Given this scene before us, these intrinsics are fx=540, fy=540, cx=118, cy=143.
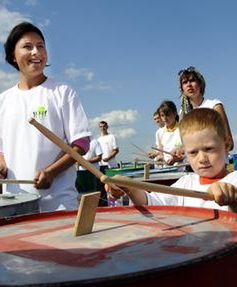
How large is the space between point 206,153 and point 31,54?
2.91ft

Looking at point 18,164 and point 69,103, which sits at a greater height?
point 69,103

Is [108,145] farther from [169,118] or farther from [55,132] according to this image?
[55,132]

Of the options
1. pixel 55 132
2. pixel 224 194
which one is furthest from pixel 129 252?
pixel 55 132

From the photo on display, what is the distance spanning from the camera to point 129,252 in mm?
1148

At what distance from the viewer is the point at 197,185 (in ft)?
6.84

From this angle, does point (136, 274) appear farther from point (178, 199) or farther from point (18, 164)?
point (18, 164)

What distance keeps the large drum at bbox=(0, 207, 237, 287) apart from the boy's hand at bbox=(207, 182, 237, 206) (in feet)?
0.15

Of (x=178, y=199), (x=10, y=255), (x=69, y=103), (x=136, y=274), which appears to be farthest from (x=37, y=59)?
(x=136, y=274)

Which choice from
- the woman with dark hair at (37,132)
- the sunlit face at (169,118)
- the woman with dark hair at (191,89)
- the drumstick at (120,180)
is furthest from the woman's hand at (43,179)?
the sunlit face at (169,118)

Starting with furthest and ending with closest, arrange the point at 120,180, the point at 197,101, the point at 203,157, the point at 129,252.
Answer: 1. the point at 197,101
2. the point at 203,157
3. the point at 120,180
4. the point at 129,252

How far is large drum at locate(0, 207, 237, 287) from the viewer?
0.98 meters

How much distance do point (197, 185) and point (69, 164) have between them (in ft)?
1.74

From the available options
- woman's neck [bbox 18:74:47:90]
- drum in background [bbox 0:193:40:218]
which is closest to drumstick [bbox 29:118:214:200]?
drum in background [bbox 0:193:40:218]

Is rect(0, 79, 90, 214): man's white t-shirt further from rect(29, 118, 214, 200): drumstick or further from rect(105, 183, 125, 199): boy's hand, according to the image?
rect(29, 118, 214, 200): drumstick
